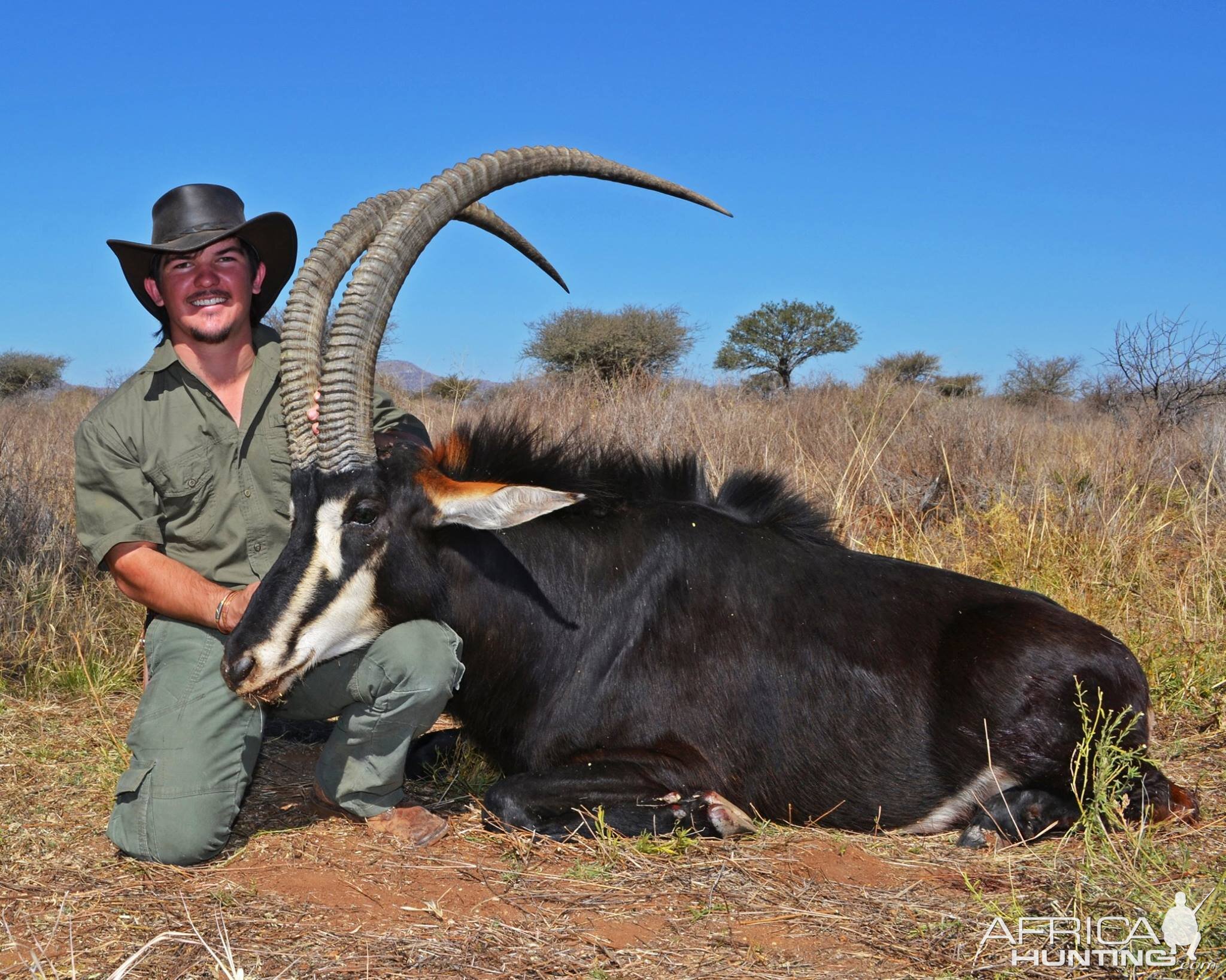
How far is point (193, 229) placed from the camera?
4711 millimetres

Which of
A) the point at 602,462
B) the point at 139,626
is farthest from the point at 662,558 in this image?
the point at 139,626

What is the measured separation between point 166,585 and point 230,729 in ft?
2.05

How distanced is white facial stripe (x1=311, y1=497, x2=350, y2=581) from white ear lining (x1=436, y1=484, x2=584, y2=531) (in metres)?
0.36

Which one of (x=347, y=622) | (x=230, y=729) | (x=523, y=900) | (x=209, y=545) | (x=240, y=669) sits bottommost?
(x=523, y=900)

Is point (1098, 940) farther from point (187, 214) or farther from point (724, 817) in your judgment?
point (187, 214)

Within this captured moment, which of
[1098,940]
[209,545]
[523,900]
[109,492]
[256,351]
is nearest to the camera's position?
[1098,940]

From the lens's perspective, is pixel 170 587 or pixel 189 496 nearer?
pixel 170 587

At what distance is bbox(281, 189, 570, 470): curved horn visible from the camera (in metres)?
4.00

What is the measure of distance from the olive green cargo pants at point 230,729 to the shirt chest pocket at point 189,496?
39cm

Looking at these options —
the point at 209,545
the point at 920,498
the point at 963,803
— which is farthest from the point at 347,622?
the point at 920,498

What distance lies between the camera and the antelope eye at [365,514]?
12.8ft

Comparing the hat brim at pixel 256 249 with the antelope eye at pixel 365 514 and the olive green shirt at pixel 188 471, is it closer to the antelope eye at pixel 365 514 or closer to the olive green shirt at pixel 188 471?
the olive green shirt at pixel 188 471

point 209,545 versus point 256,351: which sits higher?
point 256,351

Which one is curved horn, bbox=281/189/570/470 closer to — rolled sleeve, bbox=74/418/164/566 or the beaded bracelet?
the beaded bracelet
